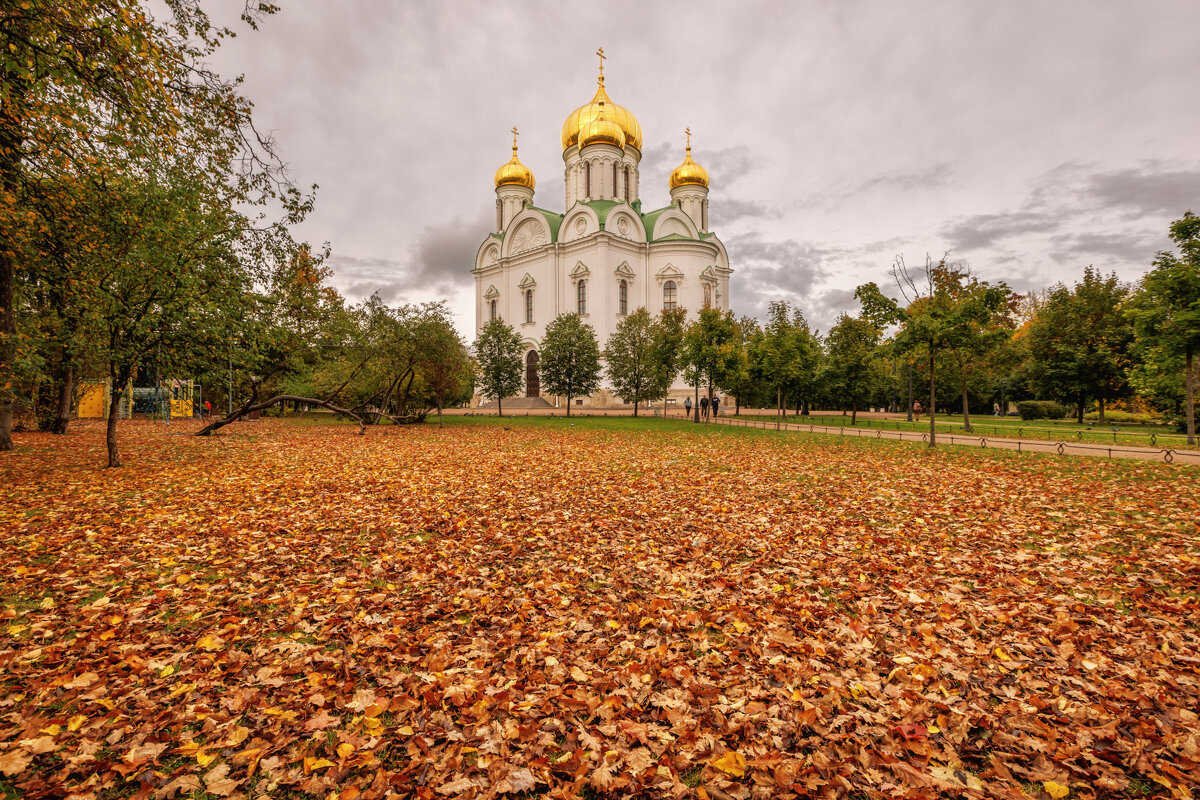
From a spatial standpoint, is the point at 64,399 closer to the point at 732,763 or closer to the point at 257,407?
the point at 257,407

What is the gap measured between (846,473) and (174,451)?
17009 mm

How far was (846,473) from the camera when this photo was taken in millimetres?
11406

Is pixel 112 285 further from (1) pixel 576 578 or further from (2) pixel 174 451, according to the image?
(1) pixel 576 578

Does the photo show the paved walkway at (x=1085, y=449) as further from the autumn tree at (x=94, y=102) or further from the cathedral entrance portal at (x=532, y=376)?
the cathedral entrance portal at (x=532, y=376)

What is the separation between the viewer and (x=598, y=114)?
49469 mm

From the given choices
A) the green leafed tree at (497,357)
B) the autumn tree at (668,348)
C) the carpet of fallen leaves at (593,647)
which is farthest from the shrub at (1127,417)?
the green leafed tree at (497,357)

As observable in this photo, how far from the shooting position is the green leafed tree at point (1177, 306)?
15.7m

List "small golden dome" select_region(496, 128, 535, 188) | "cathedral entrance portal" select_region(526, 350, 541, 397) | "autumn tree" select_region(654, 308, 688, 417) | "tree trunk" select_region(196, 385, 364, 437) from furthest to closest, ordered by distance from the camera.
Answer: "small golden dome" select_region(496, 128, 535, 188), "cathedral entrance portal" select_region(526, 350, 541, 397), "autumn tree" select_region(654, 308, 688, 417), "tree trunk" select_region(196, 385, 364, 437)

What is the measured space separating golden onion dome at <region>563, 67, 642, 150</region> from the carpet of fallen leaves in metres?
50.9

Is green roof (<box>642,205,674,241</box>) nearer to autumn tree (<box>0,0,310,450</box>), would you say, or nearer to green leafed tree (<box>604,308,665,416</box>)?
green leafed tree (<box>604,308,665,416</box>)

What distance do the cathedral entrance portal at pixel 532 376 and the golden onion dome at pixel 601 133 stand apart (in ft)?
69.2

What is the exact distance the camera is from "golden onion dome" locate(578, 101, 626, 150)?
4794 cm

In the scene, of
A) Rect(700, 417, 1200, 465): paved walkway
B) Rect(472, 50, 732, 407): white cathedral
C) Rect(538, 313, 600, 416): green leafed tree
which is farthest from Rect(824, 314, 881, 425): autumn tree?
Rect(538, 313, 600, 416): green leafed tree

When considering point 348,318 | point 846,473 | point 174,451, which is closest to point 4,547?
point 174,451
